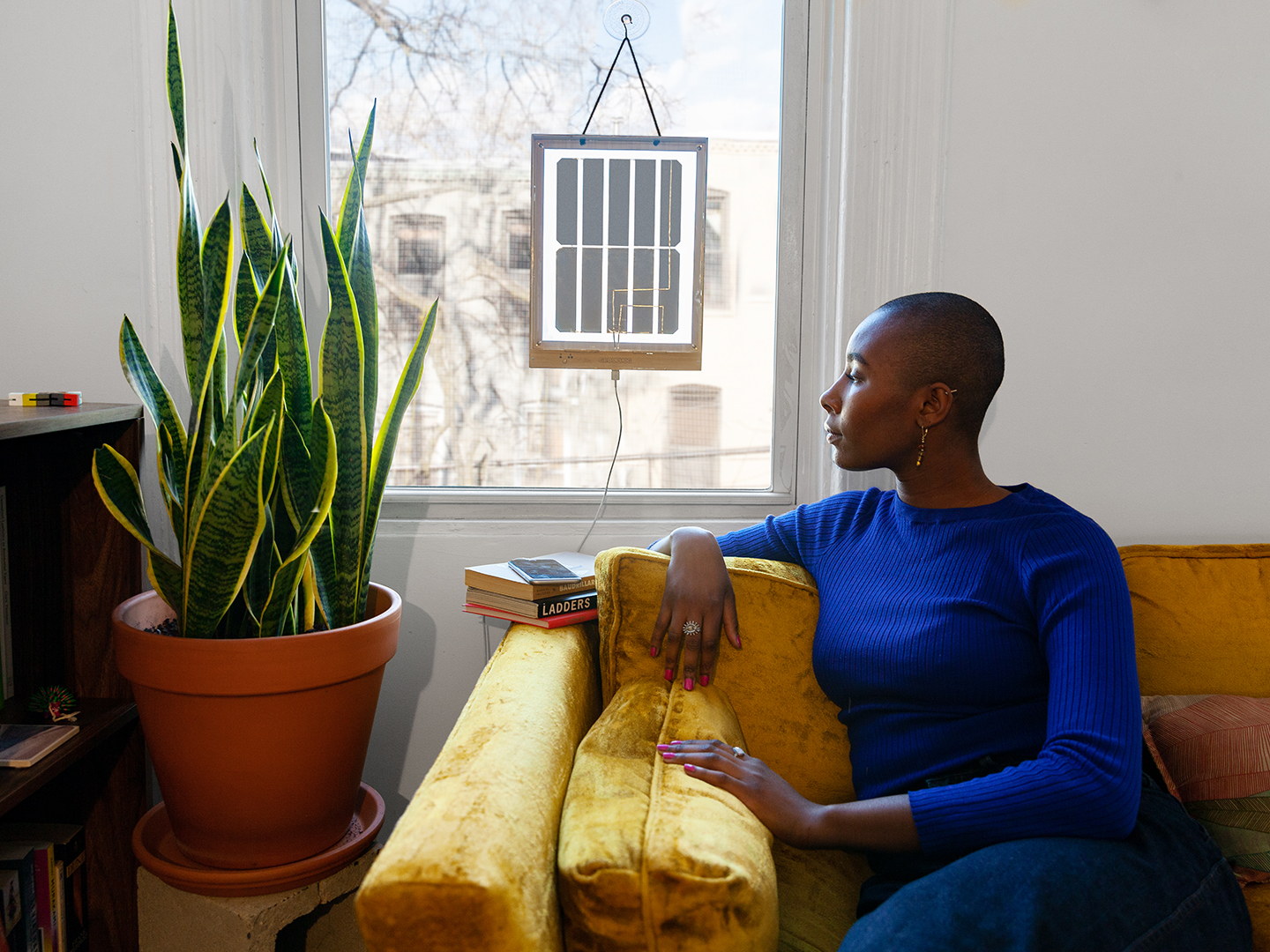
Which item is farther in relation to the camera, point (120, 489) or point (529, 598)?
point (529, 598)

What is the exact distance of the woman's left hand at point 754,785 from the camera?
1024mm

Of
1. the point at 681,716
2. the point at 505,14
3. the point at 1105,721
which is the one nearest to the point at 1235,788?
the point at 1105,721

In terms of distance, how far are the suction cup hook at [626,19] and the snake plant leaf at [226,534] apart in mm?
1292

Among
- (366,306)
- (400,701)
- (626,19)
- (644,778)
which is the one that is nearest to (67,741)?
(400,701)

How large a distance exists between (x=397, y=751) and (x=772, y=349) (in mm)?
1288

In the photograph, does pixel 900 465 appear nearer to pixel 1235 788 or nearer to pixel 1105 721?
pixel 1105 721

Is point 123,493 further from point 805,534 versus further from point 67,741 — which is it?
point 805,534

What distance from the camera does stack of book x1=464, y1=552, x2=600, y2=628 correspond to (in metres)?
1.43

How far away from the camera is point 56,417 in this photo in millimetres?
1219

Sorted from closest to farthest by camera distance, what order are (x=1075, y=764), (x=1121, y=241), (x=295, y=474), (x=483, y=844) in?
(x=483, y=844)
(x=1075, y=764)
(x=295, y=474)
(x=1121, y=241)

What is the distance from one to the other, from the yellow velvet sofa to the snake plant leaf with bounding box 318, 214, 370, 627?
27 cm

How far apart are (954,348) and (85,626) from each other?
1538 millimetres

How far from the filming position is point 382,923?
2.48 feet

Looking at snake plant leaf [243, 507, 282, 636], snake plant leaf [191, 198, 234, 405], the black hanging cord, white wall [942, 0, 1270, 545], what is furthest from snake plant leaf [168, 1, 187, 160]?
white wall [942, 0, 1270, 545]
